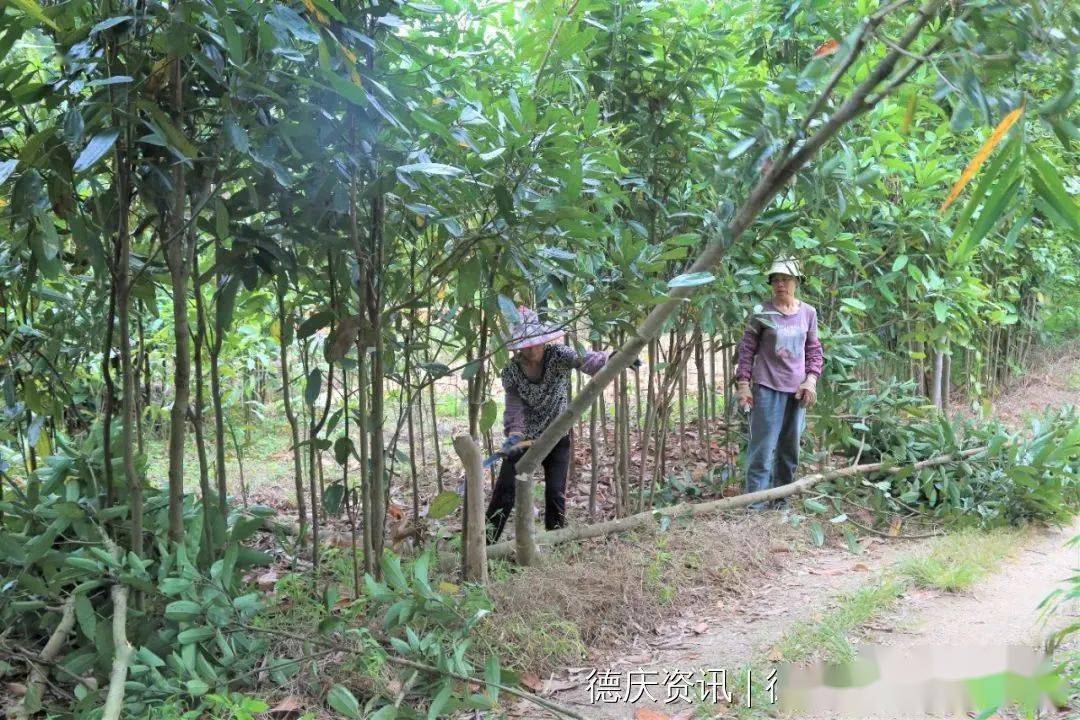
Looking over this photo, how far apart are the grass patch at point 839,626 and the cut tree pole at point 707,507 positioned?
76 centimetres

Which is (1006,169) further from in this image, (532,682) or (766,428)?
(766,428)

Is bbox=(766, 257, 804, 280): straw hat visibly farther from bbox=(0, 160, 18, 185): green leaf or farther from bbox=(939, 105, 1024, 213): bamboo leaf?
bbox=(0, 160, 18, 185): green leaf

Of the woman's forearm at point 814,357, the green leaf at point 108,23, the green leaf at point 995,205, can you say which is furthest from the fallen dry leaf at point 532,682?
the woman's forearm at point 814,357

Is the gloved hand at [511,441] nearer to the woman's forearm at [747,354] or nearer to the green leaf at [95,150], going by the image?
the woman's forearm at [747,354]

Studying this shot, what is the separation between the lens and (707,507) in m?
3.58

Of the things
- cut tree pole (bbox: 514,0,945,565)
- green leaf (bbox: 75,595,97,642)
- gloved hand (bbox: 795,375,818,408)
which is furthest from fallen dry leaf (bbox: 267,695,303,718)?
gloved hand (bbox: 795,375,818,408)

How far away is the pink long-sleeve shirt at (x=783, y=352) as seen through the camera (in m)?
3.85

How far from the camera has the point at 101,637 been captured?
1945 millimetres

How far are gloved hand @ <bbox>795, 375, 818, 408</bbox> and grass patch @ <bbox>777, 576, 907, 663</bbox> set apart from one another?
109cm

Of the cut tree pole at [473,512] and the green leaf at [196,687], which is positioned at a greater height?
the cut tree pole at [473,512]

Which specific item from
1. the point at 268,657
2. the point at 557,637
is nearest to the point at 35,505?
the point at 268,657

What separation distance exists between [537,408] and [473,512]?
939 millimetres

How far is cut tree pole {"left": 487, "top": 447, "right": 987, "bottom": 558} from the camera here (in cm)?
315

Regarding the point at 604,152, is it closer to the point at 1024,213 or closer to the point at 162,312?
the point at 1024,213
